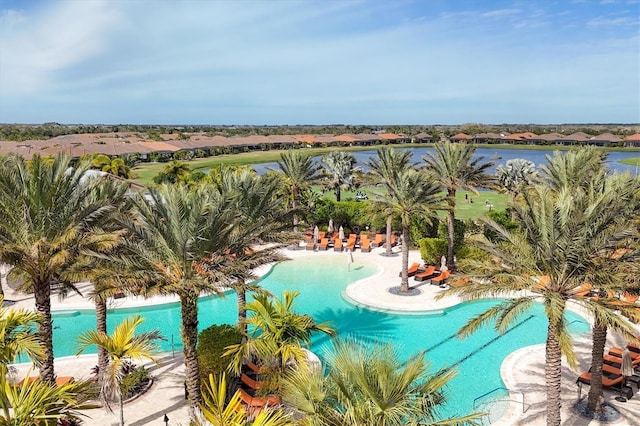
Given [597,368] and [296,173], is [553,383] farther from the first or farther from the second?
[296,173]

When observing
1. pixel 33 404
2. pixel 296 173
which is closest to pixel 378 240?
pixel 296 173

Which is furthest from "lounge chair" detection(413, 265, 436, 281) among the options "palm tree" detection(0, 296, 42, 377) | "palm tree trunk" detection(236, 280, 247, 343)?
"palm tree" detection(0, 296, 42, 377)

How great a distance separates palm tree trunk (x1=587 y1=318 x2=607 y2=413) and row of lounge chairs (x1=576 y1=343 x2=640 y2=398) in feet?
2.86

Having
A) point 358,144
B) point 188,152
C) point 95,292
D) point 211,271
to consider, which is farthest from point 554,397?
point 358,144

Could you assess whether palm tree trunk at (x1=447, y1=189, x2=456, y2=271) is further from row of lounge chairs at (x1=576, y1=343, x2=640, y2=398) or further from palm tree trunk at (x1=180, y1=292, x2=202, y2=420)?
palm tree trunk at (x1=180, y1=292, x2=202, y2=420)

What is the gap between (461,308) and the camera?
20.1 metres

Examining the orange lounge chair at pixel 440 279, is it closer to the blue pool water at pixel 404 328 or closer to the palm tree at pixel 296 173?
the blue pool water at pixel 404 328

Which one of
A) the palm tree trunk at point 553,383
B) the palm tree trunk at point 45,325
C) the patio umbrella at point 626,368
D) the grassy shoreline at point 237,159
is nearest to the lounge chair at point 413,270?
the grassy shoreline at point 237,159

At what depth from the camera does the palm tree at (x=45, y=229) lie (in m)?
10.6

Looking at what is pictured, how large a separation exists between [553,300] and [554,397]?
2.34 metres

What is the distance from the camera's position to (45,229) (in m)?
10.9

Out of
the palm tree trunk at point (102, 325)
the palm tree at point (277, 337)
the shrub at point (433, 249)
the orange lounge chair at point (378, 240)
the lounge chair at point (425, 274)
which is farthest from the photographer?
the orange lounge chair at point (378, 240)

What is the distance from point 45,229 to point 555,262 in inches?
448

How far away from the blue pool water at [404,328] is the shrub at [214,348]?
3.38 feet
